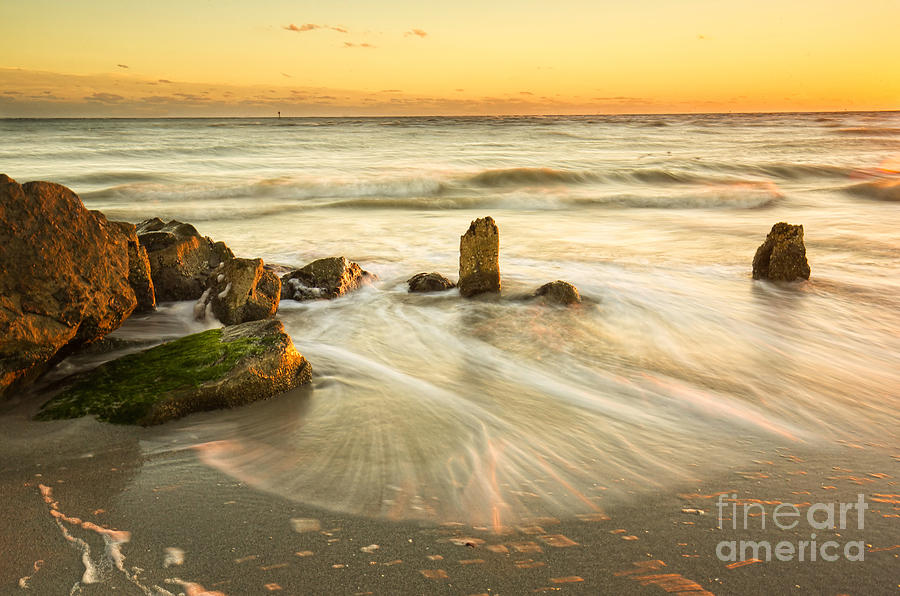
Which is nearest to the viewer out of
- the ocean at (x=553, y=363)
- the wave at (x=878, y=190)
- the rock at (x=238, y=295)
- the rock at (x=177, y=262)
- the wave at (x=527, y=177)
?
the ocean at (x=553, y=363)

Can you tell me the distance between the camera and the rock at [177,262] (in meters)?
5.80

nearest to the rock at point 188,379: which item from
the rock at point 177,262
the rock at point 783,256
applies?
the rock at point 177,262

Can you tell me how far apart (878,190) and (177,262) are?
18.6 meters

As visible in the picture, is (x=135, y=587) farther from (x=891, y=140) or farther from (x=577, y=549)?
(x=891, y=140)

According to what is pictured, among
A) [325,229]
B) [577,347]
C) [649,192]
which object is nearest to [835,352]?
[577,347]

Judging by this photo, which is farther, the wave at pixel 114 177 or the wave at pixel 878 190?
the wave at pixel 114 177

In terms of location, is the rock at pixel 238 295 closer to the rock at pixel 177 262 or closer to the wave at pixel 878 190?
the rock at pixel 177 262

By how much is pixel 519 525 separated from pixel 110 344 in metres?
3.49

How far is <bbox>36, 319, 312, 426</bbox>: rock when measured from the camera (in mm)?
3361

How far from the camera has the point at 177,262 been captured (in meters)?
5.86

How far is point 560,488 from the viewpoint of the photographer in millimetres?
2871

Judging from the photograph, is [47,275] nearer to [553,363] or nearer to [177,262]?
[177,262]

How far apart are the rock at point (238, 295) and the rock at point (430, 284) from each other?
2.01m

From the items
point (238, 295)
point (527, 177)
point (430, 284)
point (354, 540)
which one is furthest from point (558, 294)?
point (527, 177)
